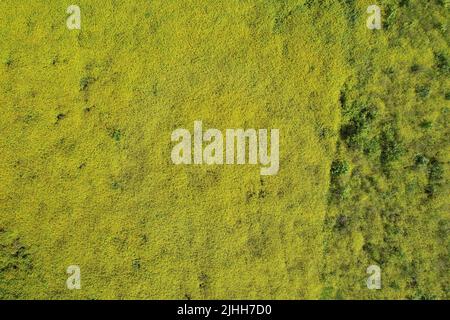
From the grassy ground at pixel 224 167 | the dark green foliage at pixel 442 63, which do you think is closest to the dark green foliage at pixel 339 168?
the grassy ground at pixel 224 167

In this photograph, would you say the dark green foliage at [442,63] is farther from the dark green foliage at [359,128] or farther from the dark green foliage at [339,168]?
the dark green foliage at [339,168]

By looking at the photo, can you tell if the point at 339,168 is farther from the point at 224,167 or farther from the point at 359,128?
Result: the point at 224,167

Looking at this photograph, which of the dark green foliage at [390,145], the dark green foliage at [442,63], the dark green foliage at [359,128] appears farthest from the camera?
the dark green foliage at [359,128]

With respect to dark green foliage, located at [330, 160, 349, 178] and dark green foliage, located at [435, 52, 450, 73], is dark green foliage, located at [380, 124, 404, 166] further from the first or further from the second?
dark green foliage, located at [435, 52, 450, 73]

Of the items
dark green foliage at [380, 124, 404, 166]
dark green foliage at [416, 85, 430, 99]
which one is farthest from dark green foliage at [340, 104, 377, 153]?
dark green foliage at [416, 85, 430, 99]

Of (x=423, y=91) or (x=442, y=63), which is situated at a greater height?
(x=442, y=63)

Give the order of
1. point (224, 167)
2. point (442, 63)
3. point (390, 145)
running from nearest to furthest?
point (442, 63) → point (390, 145) → point (224, 167)

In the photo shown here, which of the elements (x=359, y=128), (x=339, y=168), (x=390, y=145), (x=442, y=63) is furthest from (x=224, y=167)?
(x=442, y=63)

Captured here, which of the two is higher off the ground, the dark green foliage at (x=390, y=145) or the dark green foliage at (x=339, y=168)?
the dark green foliage at (x=390, y=145)

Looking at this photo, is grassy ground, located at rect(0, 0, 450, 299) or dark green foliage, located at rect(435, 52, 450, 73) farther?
grassy ground, located at rect(0, 0, 450, 299)
